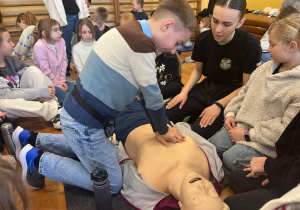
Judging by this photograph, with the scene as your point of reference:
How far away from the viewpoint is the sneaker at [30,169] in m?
1.38

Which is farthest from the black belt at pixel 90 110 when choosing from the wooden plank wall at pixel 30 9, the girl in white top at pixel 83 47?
the wooden plank wall at pixel 30 9

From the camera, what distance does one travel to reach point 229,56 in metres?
1.78

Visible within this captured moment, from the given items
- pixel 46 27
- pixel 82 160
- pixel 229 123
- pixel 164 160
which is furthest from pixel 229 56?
pixel 46 27

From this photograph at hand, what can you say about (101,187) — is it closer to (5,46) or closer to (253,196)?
(253,196)

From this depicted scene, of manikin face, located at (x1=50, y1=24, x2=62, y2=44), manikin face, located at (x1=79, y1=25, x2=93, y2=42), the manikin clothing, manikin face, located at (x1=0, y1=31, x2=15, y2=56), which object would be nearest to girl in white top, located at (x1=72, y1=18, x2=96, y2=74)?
manikin face, located at (x1=79, y1=25, x2=93, y2=42)

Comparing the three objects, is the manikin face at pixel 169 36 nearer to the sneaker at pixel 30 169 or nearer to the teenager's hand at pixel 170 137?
the teenager's hand at pixel 170 137

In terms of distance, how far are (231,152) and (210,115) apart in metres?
0.36

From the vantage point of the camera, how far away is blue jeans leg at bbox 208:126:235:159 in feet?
5.24

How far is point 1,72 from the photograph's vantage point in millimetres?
1984

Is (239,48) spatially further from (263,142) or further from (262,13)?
(262,13)

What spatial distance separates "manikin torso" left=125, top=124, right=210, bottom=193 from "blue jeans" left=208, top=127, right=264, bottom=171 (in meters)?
0.22

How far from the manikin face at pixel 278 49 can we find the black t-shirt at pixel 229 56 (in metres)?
0.35

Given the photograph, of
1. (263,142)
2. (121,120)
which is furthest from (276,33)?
(121,120)

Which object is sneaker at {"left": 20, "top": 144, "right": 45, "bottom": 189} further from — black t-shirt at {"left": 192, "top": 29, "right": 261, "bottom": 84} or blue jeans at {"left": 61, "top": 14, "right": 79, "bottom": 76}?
blue jeans at {"left": 61, "top": 14, "right": 79, "bottom": 76}
